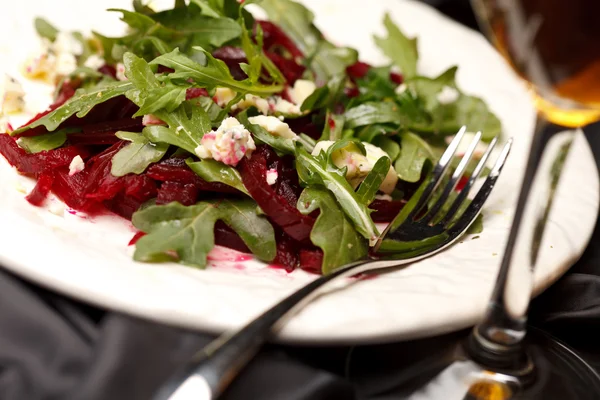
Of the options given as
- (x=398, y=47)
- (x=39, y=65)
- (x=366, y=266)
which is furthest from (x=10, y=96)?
(x=398, y=47)

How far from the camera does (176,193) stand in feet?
5.28

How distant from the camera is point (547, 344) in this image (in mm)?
1517

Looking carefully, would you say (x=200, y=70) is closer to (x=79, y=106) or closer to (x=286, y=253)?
(x=79, y=106)

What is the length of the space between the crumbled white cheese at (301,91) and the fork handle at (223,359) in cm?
93

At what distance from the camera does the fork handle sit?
41.4 inches

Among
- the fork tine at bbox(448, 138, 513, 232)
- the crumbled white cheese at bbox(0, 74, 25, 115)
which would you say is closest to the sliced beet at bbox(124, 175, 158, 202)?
the crumbled white cheese at bbox(0, 74, 25, 115)

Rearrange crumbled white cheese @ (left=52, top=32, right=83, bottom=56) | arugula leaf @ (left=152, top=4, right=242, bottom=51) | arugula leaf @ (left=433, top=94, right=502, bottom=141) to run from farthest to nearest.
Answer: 1. arugula leaf @ (left=433, top=94, right=502, bottom=141)
2. crumbled white cheese @ (left=52, top=32, right=83, bottom=56)
3. arugula leaf @ (left=152, top=4, right=242, bottom=51)

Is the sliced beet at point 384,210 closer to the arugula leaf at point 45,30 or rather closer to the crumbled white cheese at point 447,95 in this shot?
the crumbled white cheese at point 447,95

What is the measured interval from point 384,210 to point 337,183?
0.23 metres

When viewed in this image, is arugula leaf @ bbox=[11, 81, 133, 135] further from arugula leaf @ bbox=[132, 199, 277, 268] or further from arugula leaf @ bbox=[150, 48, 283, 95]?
arugula leaf @ bbox=[132, 199, 277, 268]

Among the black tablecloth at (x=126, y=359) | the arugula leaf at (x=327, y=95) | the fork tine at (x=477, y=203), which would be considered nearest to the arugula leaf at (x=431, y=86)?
the arugula leaf at (x=327, y=95)

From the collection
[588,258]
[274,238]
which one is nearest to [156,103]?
[274,238]

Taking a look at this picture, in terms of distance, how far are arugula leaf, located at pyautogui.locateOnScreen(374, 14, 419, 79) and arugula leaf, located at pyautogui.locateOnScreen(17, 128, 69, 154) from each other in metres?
1.28

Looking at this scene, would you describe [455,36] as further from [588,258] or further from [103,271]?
[103,271]
